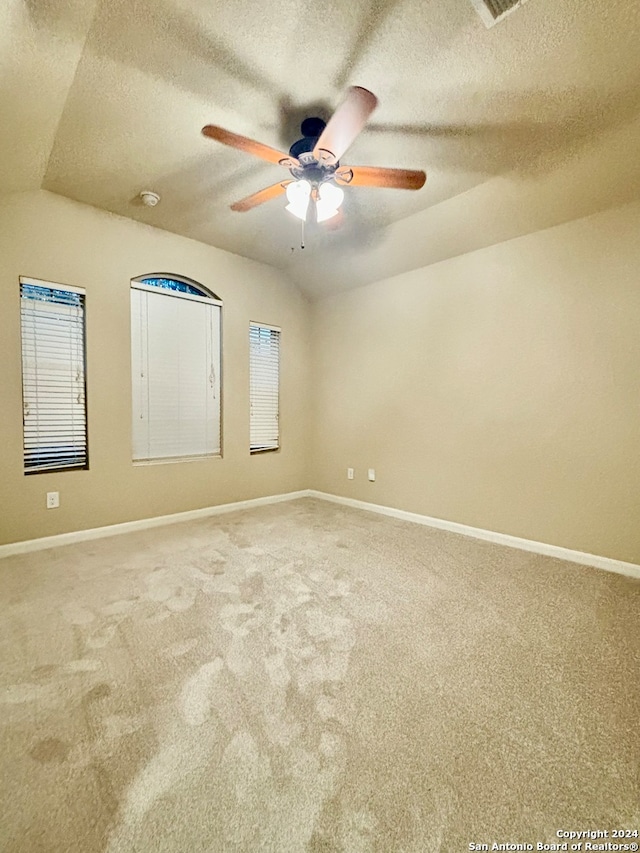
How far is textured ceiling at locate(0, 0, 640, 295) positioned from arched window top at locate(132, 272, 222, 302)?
60cm

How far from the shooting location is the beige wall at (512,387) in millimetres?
2574

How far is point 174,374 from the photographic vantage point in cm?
364

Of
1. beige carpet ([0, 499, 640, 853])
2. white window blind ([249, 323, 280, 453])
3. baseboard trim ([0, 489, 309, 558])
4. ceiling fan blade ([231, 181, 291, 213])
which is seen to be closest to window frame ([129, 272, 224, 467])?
white window blind ([249, 323, 280, 453])

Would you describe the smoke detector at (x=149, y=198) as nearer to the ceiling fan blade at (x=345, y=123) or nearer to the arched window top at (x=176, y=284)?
the arched window top at (x=176, y=284)

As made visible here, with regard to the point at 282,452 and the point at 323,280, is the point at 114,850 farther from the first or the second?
the point at 323,280

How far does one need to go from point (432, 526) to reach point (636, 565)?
1507 millimetres

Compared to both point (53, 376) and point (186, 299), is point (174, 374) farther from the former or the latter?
point (53, 376)

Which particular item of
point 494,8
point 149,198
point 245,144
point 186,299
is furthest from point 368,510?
point 494,8

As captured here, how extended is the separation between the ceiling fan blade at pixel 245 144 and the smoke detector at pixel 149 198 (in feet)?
4.24

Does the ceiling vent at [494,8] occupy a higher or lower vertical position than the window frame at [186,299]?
higher

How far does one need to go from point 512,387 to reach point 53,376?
3751mm

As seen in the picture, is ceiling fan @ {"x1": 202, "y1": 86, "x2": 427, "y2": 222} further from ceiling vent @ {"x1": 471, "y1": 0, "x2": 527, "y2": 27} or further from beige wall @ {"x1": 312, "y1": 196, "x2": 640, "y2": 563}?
beige wall @ {"x1": 312, "y1": 196, "x2": 640, "y2": 563}

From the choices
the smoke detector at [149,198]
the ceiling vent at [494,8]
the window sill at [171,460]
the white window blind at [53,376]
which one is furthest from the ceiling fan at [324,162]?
the window sill at [171,460]

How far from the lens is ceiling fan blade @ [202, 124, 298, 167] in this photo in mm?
1690
